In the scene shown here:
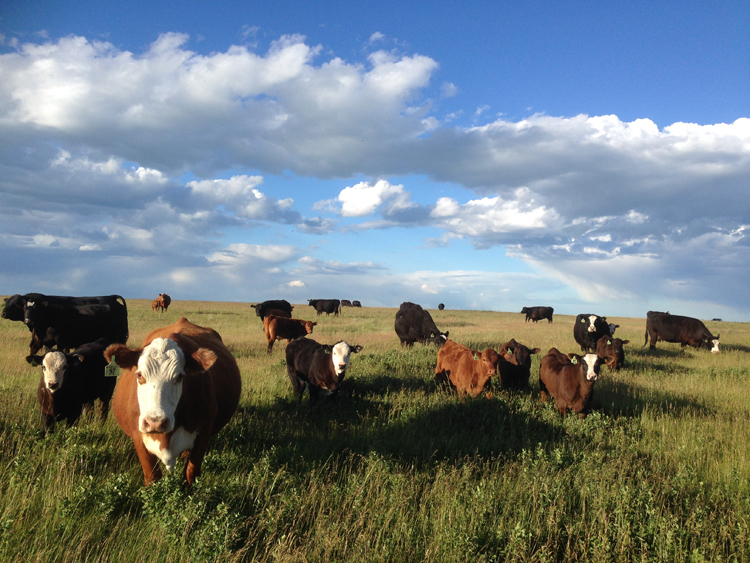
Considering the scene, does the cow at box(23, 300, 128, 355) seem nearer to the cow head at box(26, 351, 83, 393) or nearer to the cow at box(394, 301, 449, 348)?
the cow head at box(26, 351, 83, 393)

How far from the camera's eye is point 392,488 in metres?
4.71

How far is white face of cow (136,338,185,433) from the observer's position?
12.6ft

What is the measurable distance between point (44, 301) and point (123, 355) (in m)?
11.4

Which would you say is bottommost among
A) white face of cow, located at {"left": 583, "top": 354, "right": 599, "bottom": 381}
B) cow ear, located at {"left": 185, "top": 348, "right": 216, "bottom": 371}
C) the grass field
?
the grass field

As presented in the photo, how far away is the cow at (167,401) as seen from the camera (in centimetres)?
393

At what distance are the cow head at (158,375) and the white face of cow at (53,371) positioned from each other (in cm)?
257

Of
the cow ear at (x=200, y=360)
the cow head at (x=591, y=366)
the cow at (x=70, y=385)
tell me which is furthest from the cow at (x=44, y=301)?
the cow head at (x=591, y=366)

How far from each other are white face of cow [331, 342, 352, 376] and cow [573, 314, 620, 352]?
42.9 feet

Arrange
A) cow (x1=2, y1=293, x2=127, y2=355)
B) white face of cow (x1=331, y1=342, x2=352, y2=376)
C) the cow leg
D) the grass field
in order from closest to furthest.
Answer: the grass field < the cow leg < white face of cow (x1=331, y1=342, x2=352, y2=376) < cow (x1=2, y1=293, x2=127, y2=355)

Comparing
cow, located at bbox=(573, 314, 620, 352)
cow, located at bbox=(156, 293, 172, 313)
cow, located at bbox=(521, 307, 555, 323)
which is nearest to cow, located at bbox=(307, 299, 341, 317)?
cow, located at bbox=(156, 293, 172, 313)

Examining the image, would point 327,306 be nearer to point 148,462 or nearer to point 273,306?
point 273,306

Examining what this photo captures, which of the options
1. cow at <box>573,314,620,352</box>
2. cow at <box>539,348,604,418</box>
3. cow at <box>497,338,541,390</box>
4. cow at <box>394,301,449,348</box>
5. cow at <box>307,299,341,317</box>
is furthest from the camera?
cow at <box>307,299,341,317</box>

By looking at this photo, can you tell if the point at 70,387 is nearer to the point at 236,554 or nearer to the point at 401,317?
the point at 236,554

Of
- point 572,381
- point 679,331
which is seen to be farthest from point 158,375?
point 679,331
